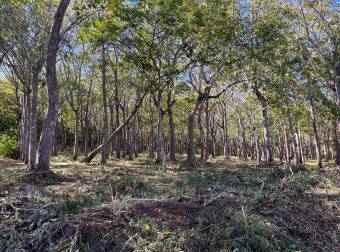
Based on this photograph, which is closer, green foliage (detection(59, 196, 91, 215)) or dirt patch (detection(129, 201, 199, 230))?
dirt patch (detection(129, 201, 199, 230))

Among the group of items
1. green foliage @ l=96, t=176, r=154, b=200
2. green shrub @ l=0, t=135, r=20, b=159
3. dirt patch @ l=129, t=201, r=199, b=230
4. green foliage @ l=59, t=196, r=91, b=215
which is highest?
green shrub @ l=0, t=135, r=20, b=159

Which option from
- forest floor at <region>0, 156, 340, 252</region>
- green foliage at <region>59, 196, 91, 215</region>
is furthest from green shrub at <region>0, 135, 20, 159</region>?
green foliage at <region>59, 196, 91, 215</region>

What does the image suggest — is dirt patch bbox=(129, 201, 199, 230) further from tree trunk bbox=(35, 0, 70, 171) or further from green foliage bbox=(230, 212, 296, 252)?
tree trunk bbox=(35, 0, 70, 171)

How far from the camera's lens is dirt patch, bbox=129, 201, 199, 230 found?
5.97m

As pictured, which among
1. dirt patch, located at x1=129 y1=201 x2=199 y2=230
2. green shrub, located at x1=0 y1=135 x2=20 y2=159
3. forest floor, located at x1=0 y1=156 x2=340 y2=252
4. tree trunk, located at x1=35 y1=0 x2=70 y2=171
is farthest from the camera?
green shrub, located at x1=0 y1=135 x2=20 y2=159

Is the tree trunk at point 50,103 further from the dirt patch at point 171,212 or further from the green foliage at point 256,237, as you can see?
the green foliage at point 256,237

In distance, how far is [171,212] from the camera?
6.36 metres

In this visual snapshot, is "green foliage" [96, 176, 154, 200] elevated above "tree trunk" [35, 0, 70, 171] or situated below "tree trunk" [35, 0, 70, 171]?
below

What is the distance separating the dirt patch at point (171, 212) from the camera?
235 inches

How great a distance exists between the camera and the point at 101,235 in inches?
211

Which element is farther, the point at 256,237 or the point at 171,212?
the point at 171,212

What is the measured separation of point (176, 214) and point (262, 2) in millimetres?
17998

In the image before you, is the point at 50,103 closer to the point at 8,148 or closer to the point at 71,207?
the point at 71,207

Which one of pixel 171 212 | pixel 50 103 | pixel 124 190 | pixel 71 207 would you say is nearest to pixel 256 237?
pixel 171 212
